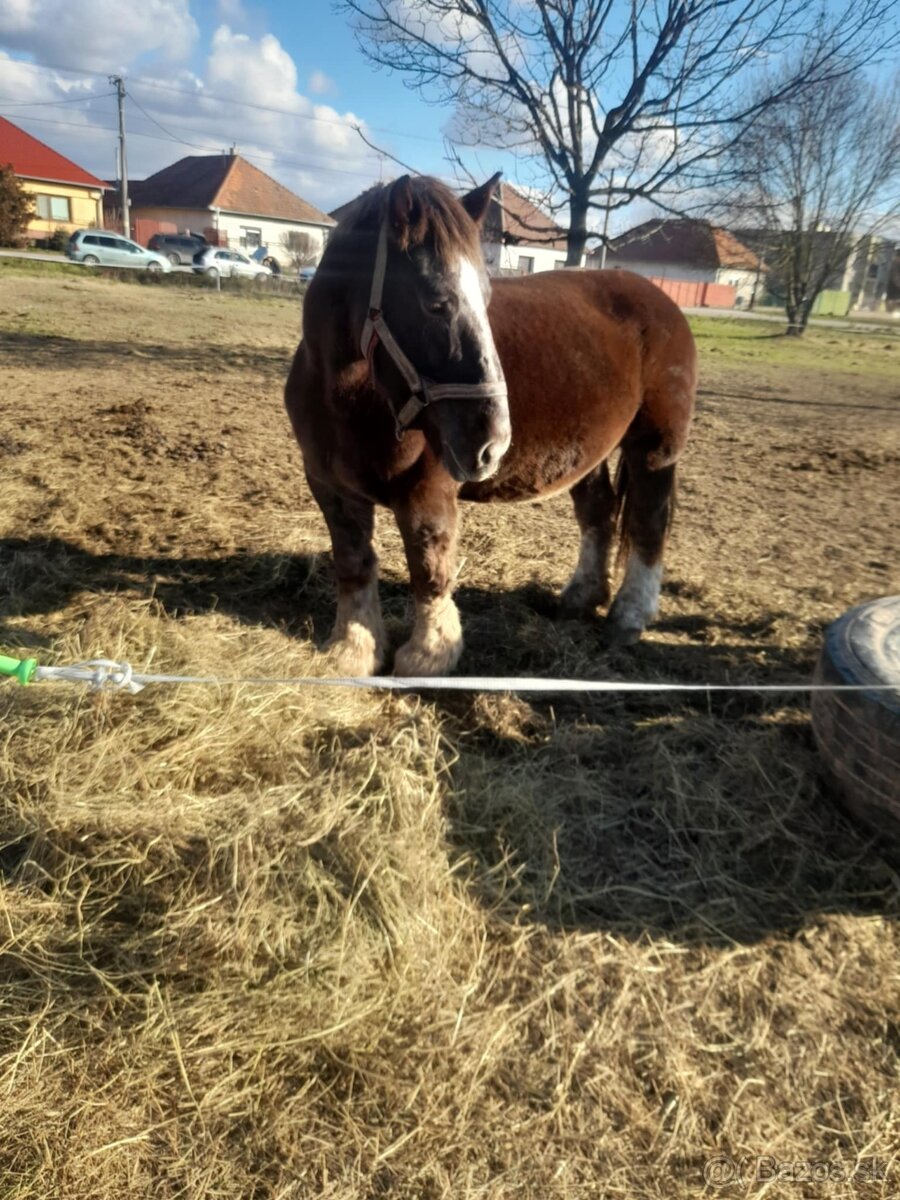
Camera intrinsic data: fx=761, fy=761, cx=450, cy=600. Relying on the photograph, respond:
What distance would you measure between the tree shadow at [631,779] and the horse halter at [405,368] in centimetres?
128

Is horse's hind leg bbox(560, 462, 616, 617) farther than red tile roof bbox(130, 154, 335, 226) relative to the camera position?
No

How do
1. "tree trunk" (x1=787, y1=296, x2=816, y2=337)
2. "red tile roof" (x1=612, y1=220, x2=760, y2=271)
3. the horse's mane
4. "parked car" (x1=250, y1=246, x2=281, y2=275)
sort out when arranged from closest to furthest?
the horse's mane < "tree trunk" (x1=787, y1=296, x2=816, y2=337) < "red tile roof" (x1=612, y1=220, x2=760, y2=271) < "parked car" (x1=250, y1=246, x2=281, y2=275)

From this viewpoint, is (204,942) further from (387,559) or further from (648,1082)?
(387,559)

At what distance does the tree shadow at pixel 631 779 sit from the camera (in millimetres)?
2330

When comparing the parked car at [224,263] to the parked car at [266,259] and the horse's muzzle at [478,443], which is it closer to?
the parked car at [266,259]

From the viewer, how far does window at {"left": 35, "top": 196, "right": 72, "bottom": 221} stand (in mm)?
41688

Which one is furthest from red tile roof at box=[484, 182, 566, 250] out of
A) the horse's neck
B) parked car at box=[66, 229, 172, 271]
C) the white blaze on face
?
parked car at box=[66, 229, 172, 271]

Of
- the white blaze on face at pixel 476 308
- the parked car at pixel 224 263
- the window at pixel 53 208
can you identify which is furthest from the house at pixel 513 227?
the window at pixel 53 208

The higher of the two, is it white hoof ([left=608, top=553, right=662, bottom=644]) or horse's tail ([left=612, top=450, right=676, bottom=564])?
horse's tail ([left=612, top=450, right=676, bottom=564])

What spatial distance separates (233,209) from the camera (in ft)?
133

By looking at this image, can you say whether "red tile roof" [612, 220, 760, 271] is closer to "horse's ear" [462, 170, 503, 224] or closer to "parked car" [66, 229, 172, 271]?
"parked car" [66, 229, 172, 271]

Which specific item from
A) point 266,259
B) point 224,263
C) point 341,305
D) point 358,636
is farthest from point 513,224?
point 266,259

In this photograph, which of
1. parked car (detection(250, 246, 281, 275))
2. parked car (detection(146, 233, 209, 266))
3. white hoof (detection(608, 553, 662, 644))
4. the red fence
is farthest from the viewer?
the red fence

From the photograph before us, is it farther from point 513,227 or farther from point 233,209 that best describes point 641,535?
point 233,209
